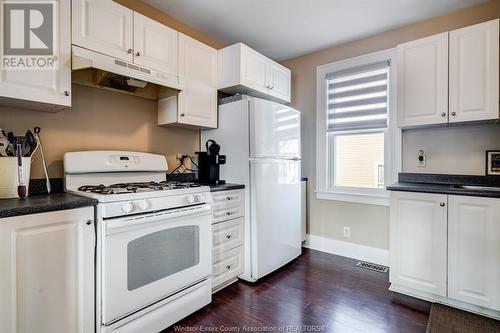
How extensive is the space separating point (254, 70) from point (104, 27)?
139 centimetres

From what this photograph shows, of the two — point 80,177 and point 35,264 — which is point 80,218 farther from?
point 80,177

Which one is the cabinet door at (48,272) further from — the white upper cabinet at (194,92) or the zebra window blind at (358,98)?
the zebra window blind at (358,98)

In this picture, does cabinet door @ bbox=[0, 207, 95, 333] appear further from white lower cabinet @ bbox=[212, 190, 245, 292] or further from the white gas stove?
white lower cabinet @ bbox=[212, 190, 245, 292]

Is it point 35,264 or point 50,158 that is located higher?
point 50,158

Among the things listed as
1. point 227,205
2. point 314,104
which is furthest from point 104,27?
point 314,104

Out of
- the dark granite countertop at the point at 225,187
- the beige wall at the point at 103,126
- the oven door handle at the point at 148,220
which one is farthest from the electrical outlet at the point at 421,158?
the beige wall at the point at 103,126

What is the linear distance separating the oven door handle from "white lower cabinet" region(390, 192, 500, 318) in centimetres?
167

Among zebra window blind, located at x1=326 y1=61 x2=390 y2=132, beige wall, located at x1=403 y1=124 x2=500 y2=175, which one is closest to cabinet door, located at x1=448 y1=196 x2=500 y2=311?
beige wall, located at x1=403 y1=124 x2=500 y2=175

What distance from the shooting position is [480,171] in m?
2.38

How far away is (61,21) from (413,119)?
2.80 meters

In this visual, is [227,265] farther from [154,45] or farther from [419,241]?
[154,45]

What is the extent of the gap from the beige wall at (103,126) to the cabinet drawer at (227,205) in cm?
70

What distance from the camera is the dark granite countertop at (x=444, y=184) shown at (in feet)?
6.39

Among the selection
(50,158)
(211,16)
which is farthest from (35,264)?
(211,16)
